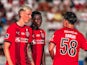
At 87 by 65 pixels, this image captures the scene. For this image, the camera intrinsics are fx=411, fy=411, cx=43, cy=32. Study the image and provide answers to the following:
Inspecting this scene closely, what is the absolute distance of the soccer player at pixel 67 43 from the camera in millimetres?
7688

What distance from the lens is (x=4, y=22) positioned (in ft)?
60.4

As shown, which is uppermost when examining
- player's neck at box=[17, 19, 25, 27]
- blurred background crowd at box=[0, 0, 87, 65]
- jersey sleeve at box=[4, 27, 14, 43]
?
player's neck at box=[17, 19, 25, 27]

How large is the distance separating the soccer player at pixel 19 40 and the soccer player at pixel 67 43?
509 mm

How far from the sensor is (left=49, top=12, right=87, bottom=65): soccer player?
7688mm

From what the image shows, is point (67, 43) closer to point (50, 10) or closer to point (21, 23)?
point (21, 23)

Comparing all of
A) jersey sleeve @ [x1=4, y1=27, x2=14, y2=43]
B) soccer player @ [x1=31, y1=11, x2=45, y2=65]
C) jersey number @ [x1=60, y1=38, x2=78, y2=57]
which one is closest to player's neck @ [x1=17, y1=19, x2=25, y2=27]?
jersey sleeve @ [x1=4, y1=27, x2=14, y2=43]

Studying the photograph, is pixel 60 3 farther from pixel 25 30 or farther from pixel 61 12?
pixel 25 30

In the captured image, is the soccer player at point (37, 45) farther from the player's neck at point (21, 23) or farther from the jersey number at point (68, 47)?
the jersey number at point (68, 47)

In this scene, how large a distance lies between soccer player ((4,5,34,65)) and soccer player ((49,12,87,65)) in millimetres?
509

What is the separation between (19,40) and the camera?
7680 millimetres

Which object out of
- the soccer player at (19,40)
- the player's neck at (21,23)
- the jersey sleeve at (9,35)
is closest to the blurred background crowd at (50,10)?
the soccer player at (19,40)

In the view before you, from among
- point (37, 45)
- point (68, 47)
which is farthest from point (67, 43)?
point (37, 45)

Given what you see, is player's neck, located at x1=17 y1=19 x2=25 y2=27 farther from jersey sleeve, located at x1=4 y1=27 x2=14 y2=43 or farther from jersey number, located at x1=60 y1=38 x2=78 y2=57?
jersey number, located at x1=60 y1=38 x2=78 y2=57

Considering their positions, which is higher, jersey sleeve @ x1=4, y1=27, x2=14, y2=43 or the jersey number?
jersey sleeve @ x1=4, y1=27, x2=14, y2=43
